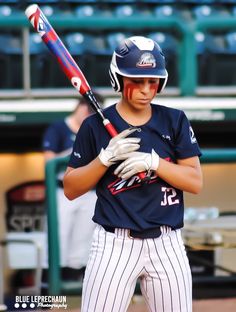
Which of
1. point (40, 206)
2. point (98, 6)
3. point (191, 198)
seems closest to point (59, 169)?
point (191, 198)

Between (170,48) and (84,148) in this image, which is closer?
(84,148)

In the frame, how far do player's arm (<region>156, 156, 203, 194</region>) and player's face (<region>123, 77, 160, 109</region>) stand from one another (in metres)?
0.21

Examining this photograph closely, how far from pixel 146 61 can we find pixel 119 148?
1.04 ft

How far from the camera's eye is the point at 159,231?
2986 millimetres

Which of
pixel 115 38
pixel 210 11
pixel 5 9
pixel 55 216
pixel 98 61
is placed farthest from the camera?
pixel 210 11

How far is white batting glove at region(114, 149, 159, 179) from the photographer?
286 centimetres

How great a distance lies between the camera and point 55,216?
16.1ft

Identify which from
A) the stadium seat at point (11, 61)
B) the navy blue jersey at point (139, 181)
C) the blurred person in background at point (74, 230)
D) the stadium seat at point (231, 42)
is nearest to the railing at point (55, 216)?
the blurred person in background at point (74, 230)

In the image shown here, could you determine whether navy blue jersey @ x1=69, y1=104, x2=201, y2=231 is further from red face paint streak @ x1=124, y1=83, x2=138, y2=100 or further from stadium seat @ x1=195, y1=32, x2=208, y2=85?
stadium seat @ x1=195, y1=32, x2=208, y2=85

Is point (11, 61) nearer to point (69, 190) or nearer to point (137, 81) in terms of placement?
point (69, 190)

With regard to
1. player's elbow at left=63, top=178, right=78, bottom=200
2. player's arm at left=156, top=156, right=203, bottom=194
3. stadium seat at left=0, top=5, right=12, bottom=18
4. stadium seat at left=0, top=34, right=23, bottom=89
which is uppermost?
stadium seat at left=0, top=5, right=12, bottom=18

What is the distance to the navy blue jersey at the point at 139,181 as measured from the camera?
2959mm

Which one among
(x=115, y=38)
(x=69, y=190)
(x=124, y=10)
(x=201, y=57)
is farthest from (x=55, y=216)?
(x=124, y=10)

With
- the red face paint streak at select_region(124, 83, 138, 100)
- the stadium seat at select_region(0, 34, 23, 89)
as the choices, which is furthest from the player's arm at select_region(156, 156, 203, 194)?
the stadium seat at select_region(0, 34, 23, 89)
